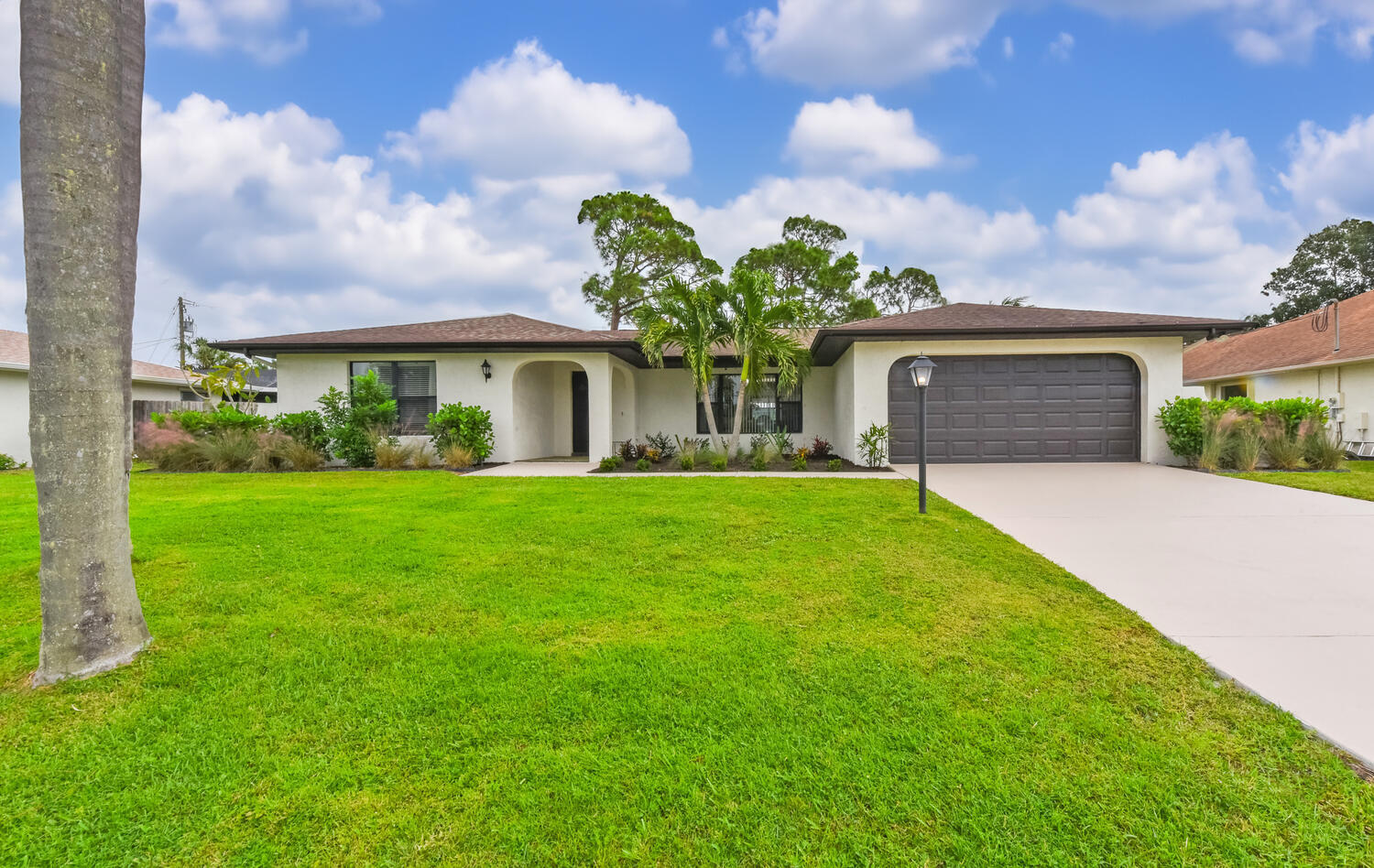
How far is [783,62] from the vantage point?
11016 millimetres

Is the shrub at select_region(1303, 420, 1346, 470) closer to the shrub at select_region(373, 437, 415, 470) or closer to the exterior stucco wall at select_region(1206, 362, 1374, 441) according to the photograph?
the exterior stucco wall at select_region(1206, 362, 1374, 441)

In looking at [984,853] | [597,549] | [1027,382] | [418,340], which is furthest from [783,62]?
[984,853]

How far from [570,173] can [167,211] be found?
852 centimetres

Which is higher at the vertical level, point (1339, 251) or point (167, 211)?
point (1339, 251)

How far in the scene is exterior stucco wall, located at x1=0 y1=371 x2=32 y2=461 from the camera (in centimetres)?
1242

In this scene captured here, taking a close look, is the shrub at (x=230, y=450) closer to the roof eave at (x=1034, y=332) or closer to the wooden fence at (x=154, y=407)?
the wooden fence at (x=154, y=407)

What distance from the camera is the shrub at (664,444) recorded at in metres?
13.8

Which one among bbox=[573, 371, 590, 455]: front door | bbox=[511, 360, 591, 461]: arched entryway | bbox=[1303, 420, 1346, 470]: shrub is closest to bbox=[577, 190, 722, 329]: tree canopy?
bbox=[573, 371, 590, 455]: front door

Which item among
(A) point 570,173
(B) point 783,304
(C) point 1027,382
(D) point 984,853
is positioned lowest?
(D) point 984,853

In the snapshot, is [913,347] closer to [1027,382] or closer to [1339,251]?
[1027,382]

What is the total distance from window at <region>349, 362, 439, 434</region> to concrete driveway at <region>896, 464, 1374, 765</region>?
10.4 metres

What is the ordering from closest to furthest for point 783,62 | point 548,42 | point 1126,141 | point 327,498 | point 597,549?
point 597,549 → point 327,498 → point 548,42 → point 783,62 → point 1126,141

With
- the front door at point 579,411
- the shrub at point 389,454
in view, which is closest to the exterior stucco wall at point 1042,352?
the front door at point 579,411

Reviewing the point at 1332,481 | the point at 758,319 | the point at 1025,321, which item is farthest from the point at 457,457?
the point at 1332,481
